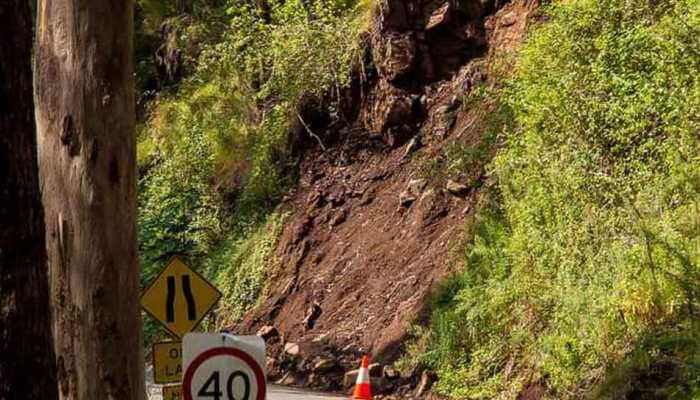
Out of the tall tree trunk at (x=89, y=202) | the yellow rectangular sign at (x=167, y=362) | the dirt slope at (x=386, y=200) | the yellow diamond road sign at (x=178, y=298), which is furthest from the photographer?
the dirt slope at (x=386, y=200)

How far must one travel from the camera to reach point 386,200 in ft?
74.3

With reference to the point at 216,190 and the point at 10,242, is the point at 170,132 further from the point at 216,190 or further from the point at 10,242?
the point at 10,242

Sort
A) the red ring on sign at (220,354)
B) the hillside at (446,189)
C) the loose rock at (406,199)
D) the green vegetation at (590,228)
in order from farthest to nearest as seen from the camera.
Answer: the loose rock at (406,199) → the hillside at (446,189) → the green vegetation at (590,228) → the red ring on sign at (220,354)

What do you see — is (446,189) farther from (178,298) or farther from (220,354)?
(220,354)

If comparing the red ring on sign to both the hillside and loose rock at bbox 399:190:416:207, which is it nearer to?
the hillside

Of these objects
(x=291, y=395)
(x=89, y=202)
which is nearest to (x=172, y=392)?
(x=89, y=202)

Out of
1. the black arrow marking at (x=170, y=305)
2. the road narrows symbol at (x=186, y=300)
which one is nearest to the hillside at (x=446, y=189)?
the road narrows symbol at (x=186, y=300)

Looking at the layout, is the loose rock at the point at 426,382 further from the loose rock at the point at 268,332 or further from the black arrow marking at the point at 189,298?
the black arrow marking at the point at 189,298

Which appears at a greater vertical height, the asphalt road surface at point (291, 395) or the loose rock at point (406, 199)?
the loose rock at point (406, 199)

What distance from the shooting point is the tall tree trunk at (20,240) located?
599 centimetres

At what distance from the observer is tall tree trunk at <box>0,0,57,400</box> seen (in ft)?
19.7

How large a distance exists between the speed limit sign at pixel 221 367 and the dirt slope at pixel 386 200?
10.3m

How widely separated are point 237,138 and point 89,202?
19.2 meters

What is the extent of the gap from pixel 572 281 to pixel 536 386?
1294 mm
